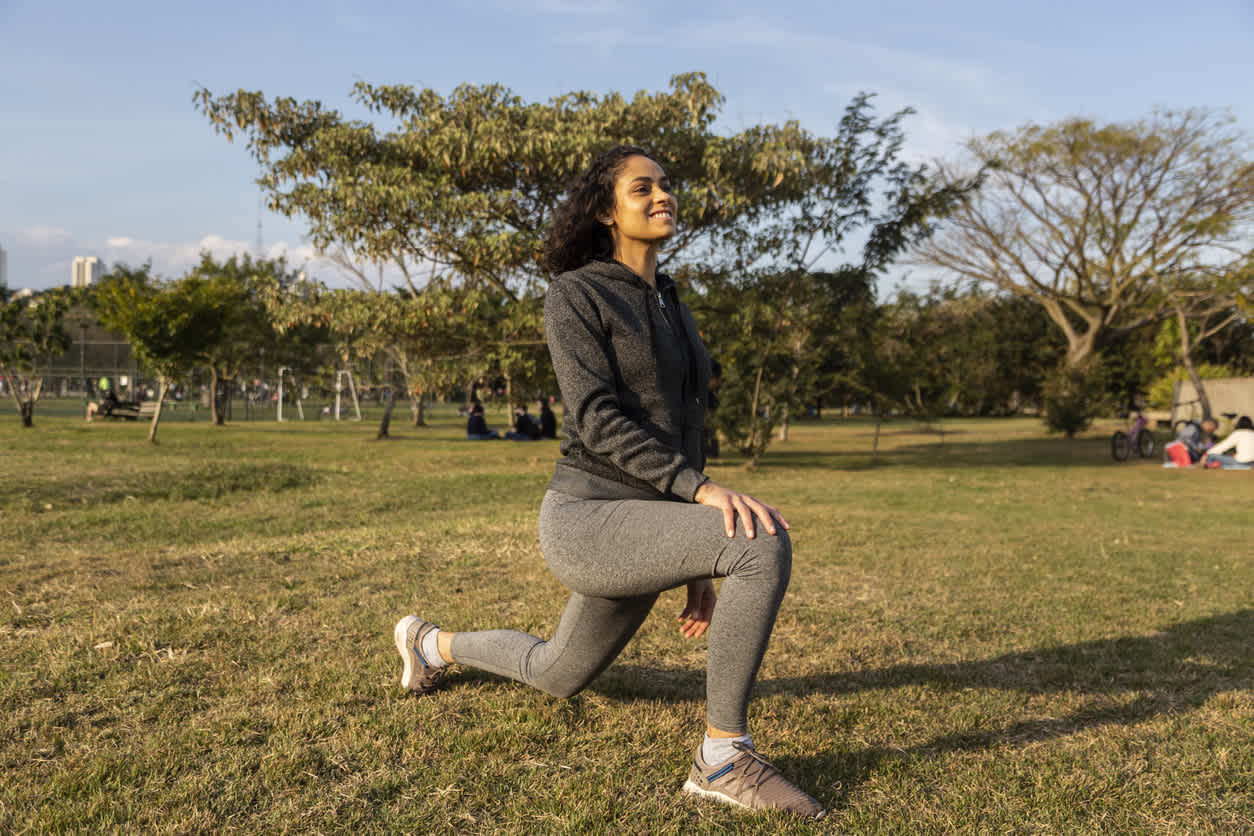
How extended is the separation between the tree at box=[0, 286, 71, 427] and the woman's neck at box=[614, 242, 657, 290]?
24121mm

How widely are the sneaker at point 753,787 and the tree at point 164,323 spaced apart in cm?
1783

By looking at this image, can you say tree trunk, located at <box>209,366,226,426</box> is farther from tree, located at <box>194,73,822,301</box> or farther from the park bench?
tree, located at <box>194,73,822,301</box>

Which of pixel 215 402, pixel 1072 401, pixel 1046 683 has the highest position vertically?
pixel 1072 401

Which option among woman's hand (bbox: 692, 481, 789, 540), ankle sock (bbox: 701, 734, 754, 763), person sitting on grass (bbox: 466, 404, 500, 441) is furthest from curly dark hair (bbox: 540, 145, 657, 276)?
person sitting on grass (bbox: 466, 404, 500, 441)

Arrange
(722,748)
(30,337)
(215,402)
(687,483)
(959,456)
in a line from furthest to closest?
(215,402)
(30,337)
(959,456)
(722,748)
(687,483)

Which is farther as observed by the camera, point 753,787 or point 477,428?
point 477,428

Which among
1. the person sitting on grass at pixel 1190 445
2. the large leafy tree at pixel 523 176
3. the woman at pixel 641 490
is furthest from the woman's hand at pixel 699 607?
the person sitting on grass at pixel 1190 445

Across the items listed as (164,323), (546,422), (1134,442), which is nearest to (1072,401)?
(1134,442)

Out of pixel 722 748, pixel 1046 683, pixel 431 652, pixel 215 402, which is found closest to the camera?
pixel 722 748

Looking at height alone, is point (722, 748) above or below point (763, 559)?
below

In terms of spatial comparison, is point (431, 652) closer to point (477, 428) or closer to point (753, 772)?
point (753, 772)

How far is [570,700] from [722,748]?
106cm

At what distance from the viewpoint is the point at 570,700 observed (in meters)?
3.46

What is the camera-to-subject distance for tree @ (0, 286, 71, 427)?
22297 mm
